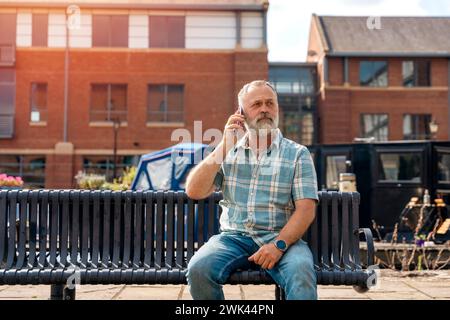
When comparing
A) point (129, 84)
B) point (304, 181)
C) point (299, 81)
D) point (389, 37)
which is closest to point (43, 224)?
point (304, 181)

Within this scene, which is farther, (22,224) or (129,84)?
(129,84)

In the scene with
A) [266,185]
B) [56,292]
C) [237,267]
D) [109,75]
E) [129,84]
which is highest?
[109,75]

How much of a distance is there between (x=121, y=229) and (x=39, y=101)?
2725 cm

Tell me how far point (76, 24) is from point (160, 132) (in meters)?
7.47

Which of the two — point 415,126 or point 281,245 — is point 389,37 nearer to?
point 415,126

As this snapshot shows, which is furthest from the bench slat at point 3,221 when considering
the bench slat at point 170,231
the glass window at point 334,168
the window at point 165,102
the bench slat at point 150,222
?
the window at point 165,102

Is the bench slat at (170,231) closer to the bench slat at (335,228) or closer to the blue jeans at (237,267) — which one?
the blue jeans at (237,267)

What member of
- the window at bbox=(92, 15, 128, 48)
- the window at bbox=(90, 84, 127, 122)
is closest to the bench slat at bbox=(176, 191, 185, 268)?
the window at bbox=(90, 84, 127, 122)

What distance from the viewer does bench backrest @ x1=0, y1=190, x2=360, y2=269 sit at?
3984 mm

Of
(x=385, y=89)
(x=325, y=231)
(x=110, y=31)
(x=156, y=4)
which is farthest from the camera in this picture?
(x=385, y=89)

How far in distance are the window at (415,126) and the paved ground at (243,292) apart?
1120 inches

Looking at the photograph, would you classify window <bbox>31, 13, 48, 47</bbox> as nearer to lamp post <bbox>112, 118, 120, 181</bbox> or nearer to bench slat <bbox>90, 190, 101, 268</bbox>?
lamp post <bbox>112, 118, 120, 181</bbox>

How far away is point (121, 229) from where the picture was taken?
4.07 m

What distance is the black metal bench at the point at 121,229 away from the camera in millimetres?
3967
